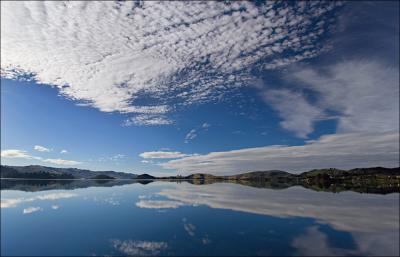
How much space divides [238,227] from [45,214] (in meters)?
30.9

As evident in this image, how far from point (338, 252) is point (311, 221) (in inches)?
657

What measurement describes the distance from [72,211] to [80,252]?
29.4 m

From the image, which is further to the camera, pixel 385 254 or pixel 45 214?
pixel 45 214

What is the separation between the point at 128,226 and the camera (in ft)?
125

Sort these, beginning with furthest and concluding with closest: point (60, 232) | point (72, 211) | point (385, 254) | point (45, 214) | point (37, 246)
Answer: point (72, 211) < point (45, 214) < point (60, 232) < point (37, 246) < point (385, 254)

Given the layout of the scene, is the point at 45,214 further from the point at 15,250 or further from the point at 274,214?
the point at 274,214

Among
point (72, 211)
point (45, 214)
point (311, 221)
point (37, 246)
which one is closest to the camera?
point (37, 246)

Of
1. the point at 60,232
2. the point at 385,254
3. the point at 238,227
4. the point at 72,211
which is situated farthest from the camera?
the point at 72,211

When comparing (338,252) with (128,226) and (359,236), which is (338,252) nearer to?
(359,236)

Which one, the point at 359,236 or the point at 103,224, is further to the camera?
the point at 103,224

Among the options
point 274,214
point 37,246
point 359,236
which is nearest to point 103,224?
point 37,246

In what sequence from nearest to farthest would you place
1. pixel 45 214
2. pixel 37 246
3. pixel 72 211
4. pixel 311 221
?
pixel 37 246, pixel 311 221, pixel 45 214, pixel 72 211

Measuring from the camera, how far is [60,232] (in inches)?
1334

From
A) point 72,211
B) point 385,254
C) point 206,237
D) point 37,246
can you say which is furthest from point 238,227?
point 72,211
